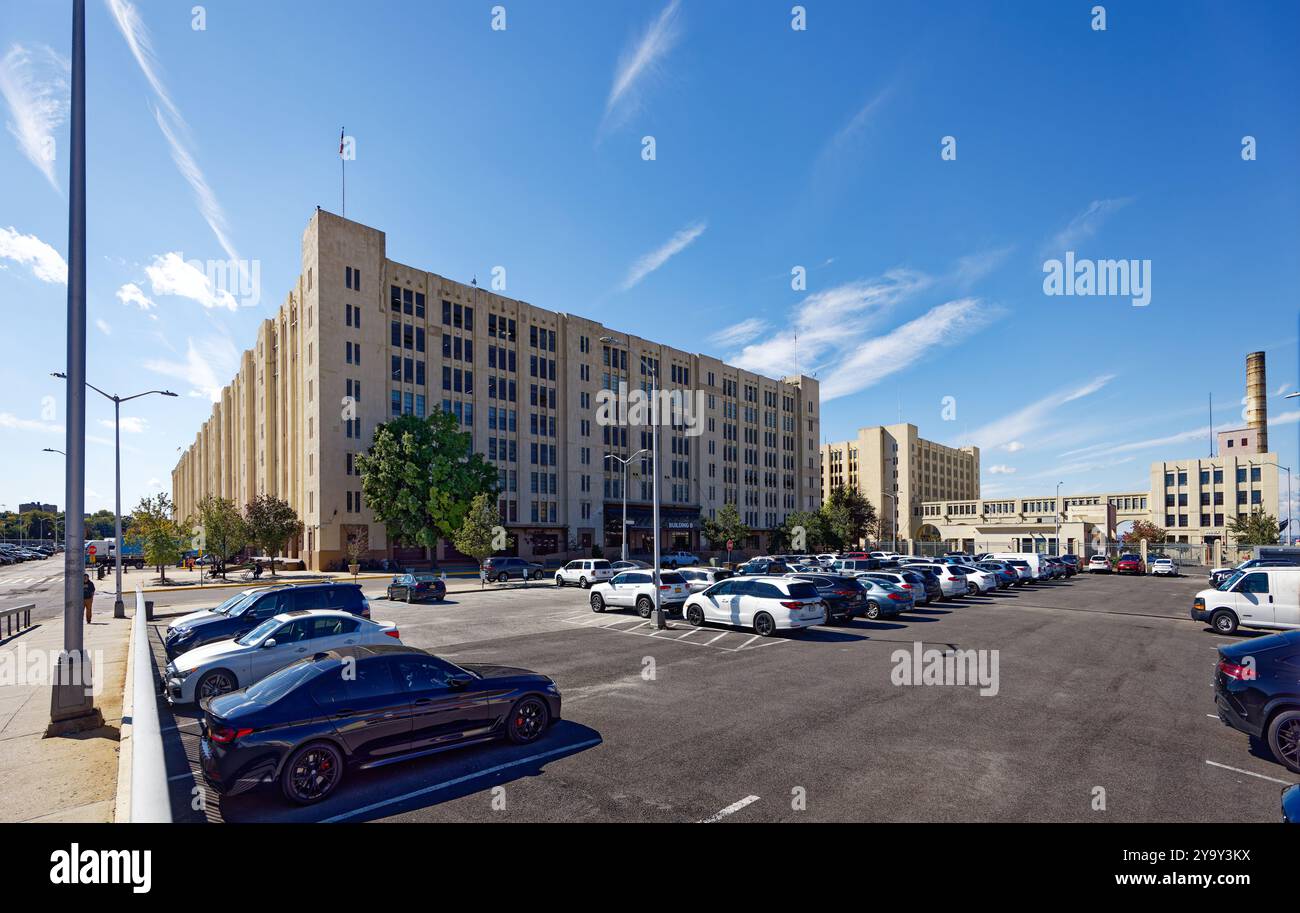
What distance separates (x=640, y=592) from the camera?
23.2 metres

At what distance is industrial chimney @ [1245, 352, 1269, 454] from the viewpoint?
95.4m

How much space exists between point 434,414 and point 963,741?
48.1 metres

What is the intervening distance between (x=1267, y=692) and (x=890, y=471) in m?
126

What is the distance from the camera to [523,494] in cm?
6206

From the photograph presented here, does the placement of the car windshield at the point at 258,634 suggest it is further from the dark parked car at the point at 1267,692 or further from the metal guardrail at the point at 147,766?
the dark parked car at the point at 1267,692

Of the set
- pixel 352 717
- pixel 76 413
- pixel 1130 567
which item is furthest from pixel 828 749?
pixel 1130 567

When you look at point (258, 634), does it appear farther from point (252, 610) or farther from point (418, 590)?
point (418, 590)

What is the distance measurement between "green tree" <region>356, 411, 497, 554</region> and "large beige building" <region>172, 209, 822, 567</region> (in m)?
3.33

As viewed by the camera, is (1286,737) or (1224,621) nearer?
(1286,737)

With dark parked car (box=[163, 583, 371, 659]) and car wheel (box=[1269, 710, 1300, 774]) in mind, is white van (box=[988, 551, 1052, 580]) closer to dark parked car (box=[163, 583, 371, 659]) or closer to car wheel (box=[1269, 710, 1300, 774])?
car wheel (box=[1269, 710, 1300, 774])

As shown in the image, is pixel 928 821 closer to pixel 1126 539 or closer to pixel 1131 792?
pixel 1131 792

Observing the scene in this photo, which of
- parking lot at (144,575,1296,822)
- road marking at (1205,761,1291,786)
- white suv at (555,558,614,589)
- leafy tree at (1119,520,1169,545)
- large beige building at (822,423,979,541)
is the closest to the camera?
parking lot at (144,575,1296,822)

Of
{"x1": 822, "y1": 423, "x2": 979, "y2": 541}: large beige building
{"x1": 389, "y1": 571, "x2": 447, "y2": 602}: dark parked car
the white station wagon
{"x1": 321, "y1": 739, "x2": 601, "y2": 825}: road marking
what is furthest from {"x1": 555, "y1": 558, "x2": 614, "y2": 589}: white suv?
{"x1": 822, "y1": 423, "x2": 979, "y2": 541}: large beige building

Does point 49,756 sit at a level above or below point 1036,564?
above
